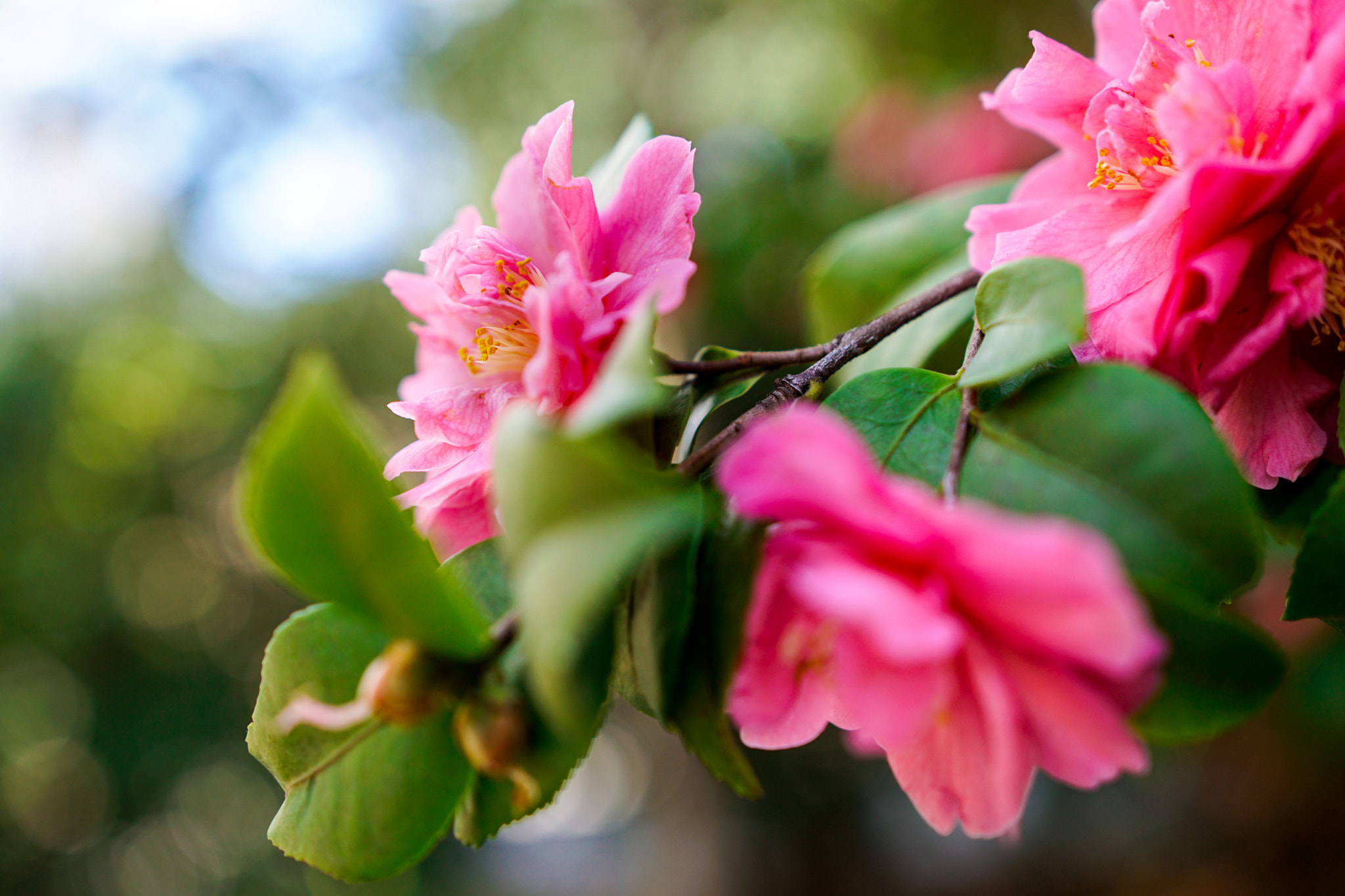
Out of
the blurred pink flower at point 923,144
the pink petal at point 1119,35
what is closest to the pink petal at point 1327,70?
the pink petal at point 1119,35

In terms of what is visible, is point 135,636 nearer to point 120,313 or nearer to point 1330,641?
point 120,313

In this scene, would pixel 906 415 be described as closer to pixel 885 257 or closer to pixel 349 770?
pixel 349 770

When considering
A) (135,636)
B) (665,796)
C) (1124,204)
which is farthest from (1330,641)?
(135,636)

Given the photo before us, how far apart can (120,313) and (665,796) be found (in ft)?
10.6

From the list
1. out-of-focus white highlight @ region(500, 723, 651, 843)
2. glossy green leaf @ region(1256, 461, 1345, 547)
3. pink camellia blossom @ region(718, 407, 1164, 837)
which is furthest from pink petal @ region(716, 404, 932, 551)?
out-of-focus white highlight @ region(500, 723, 651, 843)

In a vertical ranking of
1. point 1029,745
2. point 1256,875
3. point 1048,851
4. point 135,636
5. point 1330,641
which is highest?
point 1029,745

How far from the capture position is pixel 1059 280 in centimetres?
36

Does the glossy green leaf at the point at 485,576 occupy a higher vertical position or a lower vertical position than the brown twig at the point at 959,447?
higher

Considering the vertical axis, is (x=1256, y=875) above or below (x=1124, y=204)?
below

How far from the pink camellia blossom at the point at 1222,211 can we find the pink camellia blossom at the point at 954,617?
148mm

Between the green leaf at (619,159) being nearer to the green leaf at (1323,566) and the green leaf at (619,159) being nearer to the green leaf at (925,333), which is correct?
the green leaf at (925,333)

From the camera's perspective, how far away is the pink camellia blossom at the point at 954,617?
0.79 feet

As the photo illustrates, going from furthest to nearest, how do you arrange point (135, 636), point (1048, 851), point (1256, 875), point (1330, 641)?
point (135, 636), point (1048, 851), point (1256, 875), point (1330, 641)

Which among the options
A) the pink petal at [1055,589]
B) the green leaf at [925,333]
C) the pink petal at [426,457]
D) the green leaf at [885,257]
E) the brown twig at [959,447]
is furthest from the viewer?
the green leaf at [885,257]
